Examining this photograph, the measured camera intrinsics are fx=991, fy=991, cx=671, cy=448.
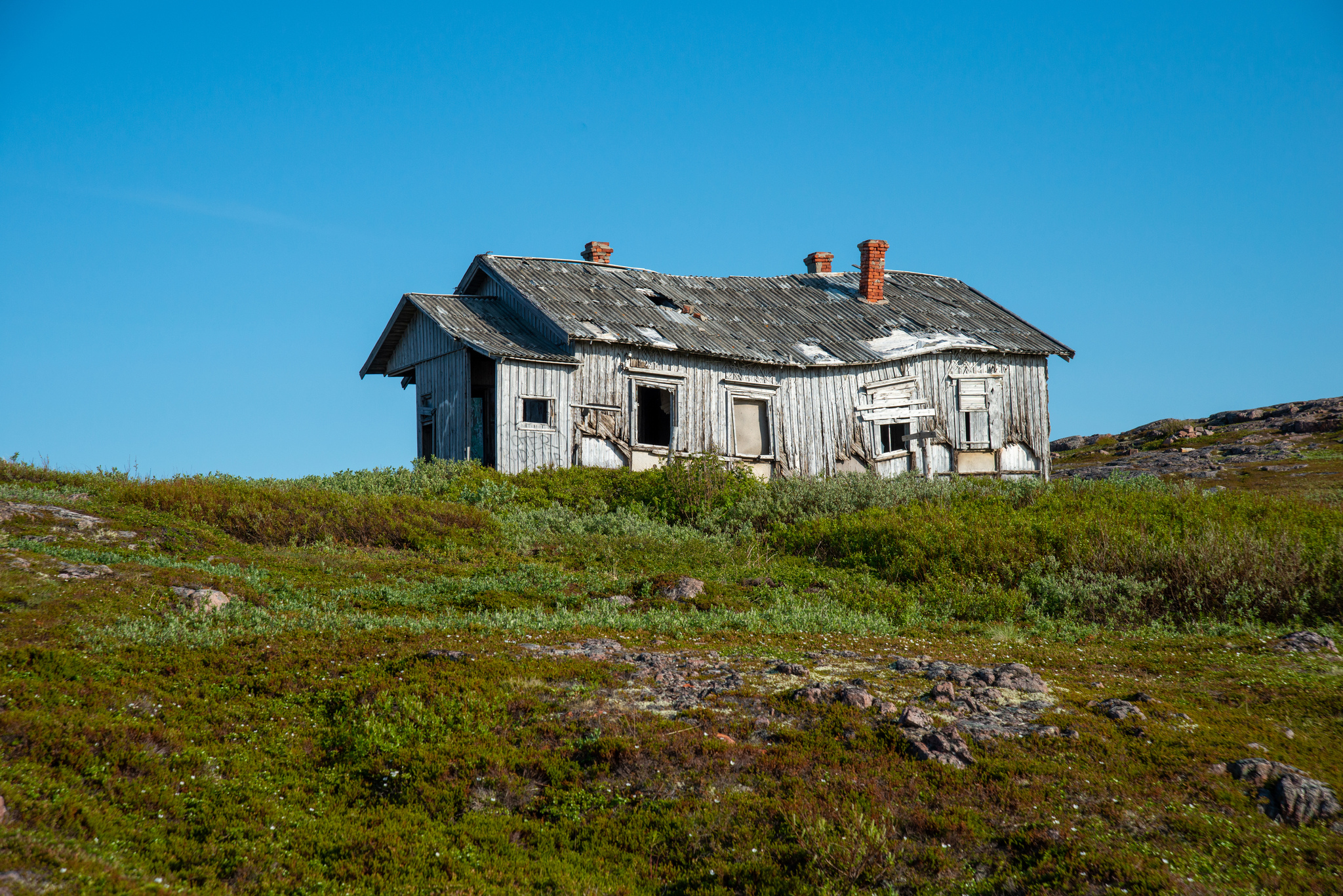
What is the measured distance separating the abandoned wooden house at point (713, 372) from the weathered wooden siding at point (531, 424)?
3 centimetres

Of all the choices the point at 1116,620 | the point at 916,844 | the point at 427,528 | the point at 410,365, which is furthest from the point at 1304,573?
the point at 410,365

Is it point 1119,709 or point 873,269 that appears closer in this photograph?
point 1119,709

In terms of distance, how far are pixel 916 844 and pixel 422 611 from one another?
7.06 metres

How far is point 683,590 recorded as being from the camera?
13023mm

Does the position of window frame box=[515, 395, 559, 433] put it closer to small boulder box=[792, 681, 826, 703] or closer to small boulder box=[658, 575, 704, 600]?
small boulder box=[658, 575, 704, 600]

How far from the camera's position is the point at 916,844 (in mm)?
5703

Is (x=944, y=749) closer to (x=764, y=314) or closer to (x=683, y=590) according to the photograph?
(x=683, y=590)

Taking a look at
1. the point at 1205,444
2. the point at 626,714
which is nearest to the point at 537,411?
the point at 626,714

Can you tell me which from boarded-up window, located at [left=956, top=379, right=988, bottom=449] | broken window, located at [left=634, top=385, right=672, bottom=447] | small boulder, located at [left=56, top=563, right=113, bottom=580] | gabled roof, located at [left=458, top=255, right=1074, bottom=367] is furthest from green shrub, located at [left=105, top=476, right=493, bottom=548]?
boarded-up window, located at [left=956, top=379, right=988, bottom=449]

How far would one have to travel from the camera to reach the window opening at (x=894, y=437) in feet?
87.5

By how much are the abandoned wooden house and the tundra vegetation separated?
8.18 metres

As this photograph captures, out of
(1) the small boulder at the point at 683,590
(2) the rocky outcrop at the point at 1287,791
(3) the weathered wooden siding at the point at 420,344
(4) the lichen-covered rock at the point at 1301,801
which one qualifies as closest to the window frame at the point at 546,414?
(3) the weathered wooden siding at the point at 420,344

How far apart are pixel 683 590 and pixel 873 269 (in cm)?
1915

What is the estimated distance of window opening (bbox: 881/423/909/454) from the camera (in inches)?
1050
